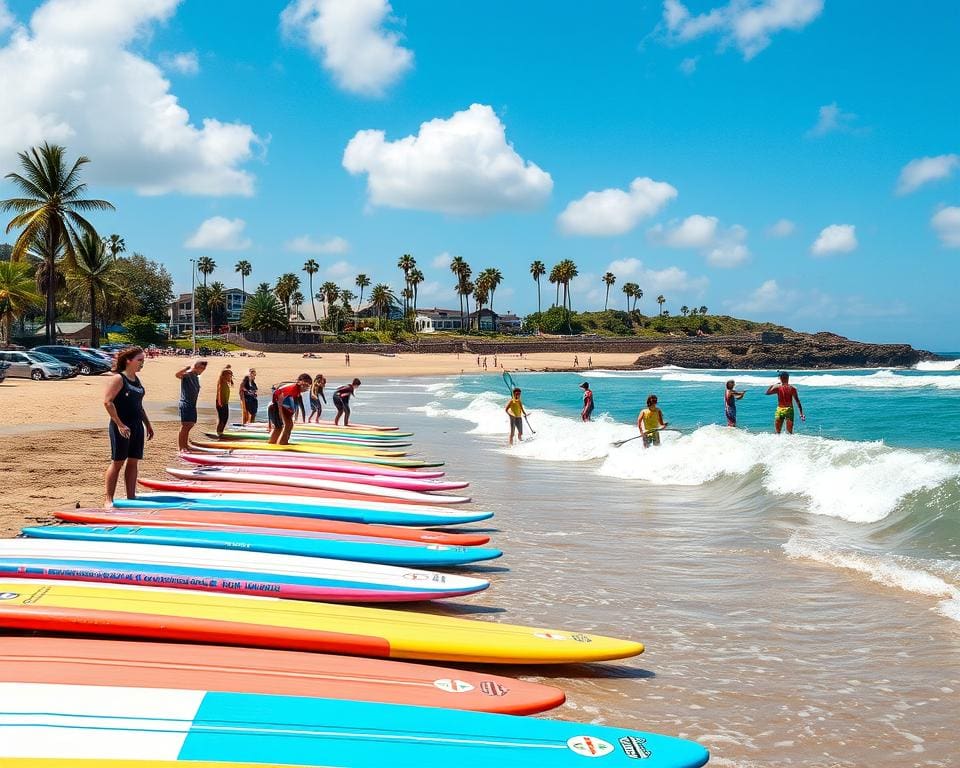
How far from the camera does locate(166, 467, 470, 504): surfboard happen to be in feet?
29.3

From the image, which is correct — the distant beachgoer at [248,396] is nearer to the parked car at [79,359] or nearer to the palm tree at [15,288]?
the parked car at [79,359]

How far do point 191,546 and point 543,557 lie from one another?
9.76ft

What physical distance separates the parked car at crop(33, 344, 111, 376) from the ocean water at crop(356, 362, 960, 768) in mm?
24074

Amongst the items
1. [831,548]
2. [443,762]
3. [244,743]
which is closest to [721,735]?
[443,762]

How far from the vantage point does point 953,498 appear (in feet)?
28.5

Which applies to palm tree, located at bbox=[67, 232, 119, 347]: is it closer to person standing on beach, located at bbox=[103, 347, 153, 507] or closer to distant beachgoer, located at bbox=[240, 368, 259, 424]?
distant beachgoer, located at bbox=[240, 368, 259, 424]

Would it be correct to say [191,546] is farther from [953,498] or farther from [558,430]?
[558,430]

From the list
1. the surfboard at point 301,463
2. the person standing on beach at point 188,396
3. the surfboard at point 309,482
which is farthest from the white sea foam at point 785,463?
the person standing on beach at point 188,396

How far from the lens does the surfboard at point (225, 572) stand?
483cm

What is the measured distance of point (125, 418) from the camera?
7.38m

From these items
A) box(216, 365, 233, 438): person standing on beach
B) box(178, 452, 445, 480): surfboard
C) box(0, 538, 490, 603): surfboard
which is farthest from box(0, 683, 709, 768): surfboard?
box(216, 365, 233, 438): person standing on beach

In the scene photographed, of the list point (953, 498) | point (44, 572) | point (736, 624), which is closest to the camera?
point (44, 572)

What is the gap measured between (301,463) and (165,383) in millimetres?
25332

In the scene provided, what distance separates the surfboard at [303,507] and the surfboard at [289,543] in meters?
1.05
